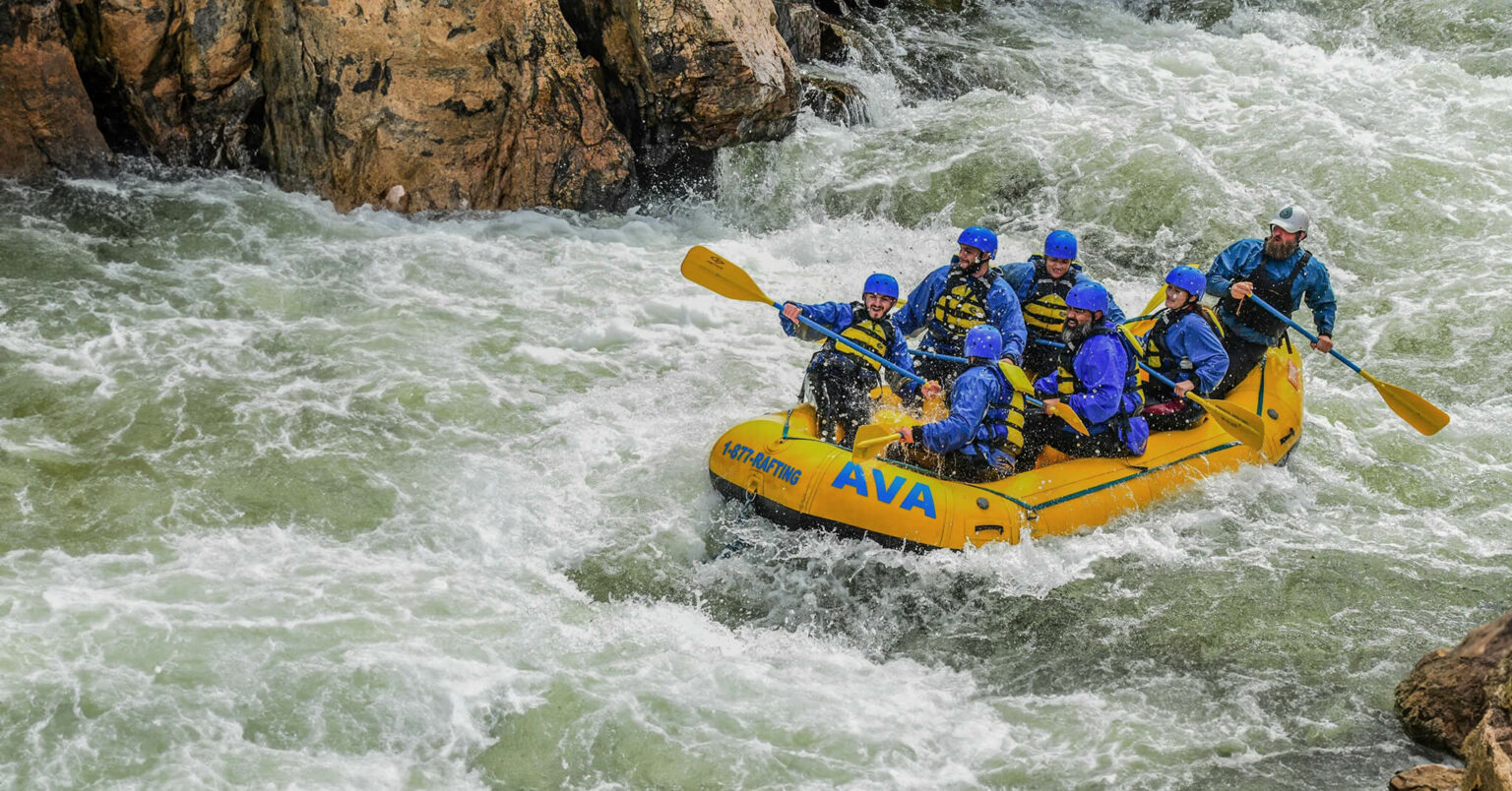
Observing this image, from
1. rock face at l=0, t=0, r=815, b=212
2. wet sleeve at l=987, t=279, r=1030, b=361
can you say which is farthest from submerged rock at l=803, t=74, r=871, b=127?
wet sleeve at l=987, t=279, r=1030, b=361

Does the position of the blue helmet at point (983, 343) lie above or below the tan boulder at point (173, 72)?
below

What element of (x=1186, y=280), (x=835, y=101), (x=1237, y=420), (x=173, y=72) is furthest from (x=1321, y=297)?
(x=173, y=72)

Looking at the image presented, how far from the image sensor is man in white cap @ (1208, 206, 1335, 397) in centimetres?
779

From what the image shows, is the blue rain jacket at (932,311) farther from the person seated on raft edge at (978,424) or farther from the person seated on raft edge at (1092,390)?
the person seated on raft edge at (978,424)

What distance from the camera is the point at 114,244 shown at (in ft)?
28.8

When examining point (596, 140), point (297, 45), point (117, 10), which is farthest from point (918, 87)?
point (117, 10)

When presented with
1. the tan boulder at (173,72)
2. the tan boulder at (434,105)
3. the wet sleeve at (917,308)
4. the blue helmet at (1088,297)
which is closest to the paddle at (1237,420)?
the blue helmet at (1088,297)

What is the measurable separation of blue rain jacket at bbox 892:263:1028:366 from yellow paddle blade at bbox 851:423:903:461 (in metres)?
0.97

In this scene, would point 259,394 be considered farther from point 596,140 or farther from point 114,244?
point 596,140

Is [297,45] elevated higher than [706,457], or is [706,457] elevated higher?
[297,45]

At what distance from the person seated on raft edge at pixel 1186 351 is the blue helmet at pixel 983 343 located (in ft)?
4.32

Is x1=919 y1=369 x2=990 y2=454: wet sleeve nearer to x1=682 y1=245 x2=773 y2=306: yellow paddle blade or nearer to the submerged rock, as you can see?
x1=682 y1=245 x2=773 y2=306: yellow paddle blade

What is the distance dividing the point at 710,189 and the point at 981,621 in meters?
5.49

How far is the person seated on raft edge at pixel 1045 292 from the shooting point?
7.40 meters
